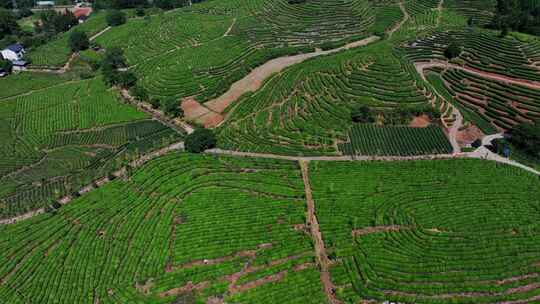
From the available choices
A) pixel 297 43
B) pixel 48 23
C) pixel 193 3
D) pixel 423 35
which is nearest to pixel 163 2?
pixel 193 3

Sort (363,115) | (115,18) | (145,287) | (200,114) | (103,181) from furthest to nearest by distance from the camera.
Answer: (115,18)
(200,114)
(363,115)
(103,181)
(145,287)

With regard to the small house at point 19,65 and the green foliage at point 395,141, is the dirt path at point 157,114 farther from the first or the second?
the small house at point 19,65

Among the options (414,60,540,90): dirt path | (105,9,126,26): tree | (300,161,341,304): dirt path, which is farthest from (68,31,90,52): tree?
(414,60,540,90): dirt path

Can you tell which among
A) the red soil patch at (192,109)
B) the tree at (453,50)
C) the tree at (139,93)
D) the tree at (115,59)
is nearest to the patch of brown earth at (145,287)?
the red soil patch at (192,109)

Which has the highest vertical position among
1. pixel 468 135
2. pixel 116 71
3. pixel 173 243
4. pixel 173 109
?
pixel 116 71

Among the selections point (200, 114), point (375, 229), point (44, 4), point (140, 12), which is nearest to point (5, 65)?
point (140, 12)

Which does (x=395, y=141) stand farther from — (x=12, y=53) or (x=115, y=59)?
(x=12, y=53)

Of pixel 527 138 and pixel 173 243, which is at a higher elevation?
pixel 527 138
